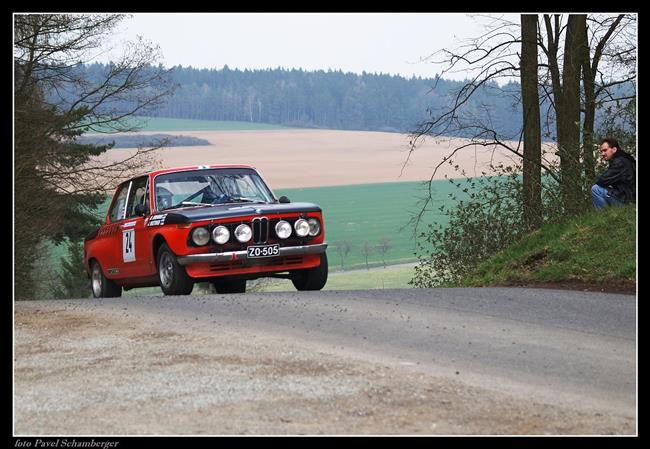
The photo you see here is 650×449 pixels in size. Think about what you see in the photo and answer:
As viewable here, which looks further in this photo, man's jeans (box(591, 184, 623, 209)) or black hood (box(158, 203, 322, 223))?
man's jeans (box(591, 184, 623, 209))

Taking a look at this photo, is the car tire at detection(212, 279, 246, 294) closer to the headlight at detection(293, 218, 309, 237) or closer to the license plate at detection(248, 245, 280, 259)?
the license plate at detection(248, 245, 280, 259)

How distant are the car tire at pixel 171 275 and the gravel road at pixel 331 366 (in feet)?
1.14

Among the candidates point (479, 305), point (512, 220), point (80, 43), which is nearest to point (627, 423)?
point (479, 305)

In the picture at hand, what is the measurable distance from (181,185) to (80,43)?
19.8 m

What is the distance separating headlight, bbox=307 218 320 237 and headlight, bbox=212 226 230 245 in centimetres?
116

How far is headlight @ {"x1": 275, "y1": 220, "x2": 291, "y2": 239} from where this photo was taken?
14883 millimetres

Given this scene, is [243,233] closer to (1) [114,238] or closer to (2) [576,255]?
(1) [114,238]

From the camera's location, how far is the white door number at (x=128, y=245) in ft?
53.2

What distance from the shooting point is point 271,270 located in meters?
15.1

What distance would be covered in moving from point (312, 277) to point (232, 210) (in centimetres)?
166

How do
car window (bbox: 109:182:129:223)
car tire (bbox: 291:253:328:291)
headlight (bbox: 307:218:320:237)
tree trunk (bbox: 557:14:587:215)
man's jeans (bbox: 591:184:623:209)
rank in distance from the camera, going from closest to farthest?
1. headlight (bbox: 307:218:320:237)
2. car tire (bbox: 291:253:328:291)
3. car window (bbox: 109:182:129:223)
4. man's jeans (bbox: 591:184:623:209)
5. tree trunk (bbox: 557:14:587:215)

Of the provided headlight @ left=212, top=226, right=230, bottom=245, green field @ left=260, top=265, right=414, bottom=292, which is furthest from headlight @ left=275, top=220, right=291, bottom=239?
green field @ left=260, top=265, right=414, bottom=292
